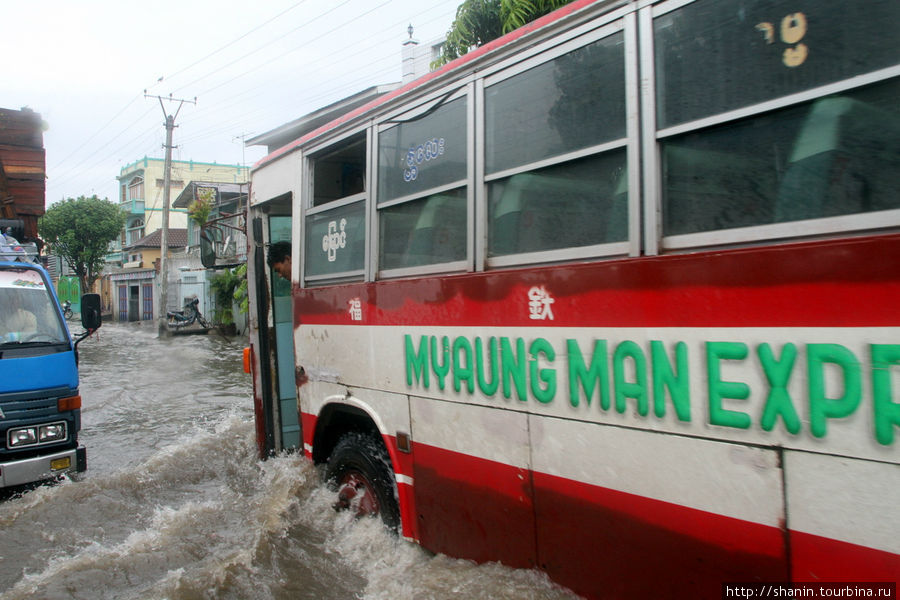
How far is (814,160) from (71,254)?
137 feet

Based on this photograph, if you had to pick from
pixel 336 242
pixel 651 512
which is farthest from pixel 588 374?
pixel 336 242

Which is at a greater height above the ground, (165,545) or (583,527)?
(583,527)

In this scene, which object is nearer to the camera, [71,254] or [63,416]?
[63,416]

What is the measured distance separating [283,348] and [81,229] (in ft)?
123

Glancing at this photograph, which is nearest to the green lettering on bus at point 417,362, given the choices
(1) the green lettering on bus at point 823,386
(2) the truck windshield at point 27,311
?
(1) the green lettering on bus at point 823,386

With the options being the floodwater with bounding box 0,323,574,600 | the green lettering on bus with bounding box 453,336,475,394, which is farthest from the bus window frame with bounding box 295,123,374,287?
the floodwater with bounding box 0,323,574,600

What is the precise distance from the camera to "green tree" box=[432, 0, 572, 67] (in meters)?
7.44

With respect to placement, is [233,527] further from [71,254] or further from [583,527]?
[71,254]

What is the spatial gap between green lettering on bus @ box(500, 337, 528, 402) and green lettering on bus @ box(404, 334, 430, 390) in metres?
0.54

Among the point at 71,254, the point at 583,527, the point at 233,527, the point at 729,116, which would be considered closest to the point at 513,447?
the point at 583,527

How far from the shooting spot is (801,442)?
5.64 feet

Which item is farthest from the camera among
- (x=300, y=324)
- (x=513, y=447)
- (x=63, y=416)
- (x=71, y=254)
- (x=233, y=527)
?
(x=71, y=254)

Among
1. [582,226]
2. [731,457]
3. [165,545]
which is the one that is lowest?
[165,545]

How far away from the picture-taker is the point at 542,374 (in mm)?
2469
